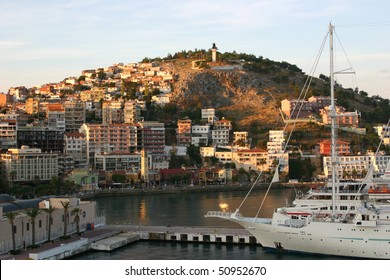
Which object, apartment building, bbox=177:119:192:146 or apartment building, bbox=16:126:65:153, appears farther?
apartment building, bbox=177:119:192:146

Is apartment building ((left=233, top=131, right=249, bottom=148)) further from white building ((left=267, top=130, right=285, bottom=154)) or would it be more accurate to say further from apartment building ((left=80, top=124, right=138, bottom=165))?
apartment building ((left=80, top=124, right=138, bottom=165))

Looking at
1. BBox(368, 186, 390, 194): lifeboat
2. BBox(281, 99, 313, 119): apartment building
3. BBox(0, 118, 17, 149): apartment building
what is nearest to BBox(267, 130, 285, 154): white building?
BBox(281, 99, 313, 119): apartment building

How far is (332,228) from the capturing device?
14.0 m

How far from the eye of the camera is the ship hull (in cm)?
1366

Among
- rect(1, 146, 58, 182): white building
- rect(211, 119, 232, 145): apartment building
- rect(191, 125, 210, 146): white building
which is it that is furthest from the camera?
rect(211, 119, 232, 145): apartment building

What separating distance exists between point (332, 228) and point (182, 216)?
882cm

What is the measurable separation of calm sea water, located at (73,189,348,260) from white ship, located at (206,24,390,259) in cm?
30

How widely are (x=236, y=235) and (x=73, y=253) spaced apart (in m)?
4.10

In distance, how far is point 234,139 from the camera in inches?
1666

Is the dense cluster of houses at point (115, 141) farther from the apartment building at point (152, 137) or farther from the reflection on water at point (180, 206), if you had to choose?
the reflection on water at point (180, 206)

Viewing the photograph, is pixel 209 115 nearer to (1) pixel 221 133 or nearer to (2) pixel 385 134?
(1) pixel 221 133

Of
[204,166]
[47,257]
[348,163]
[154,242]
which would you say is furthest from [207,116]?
[47,257]

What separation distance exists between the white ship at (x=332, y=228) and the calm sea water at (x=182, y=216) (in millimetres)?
302

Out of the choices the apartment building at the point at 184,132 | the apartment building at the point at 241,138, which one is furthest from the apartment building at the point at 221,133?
the apartment building at the point at 184,132
